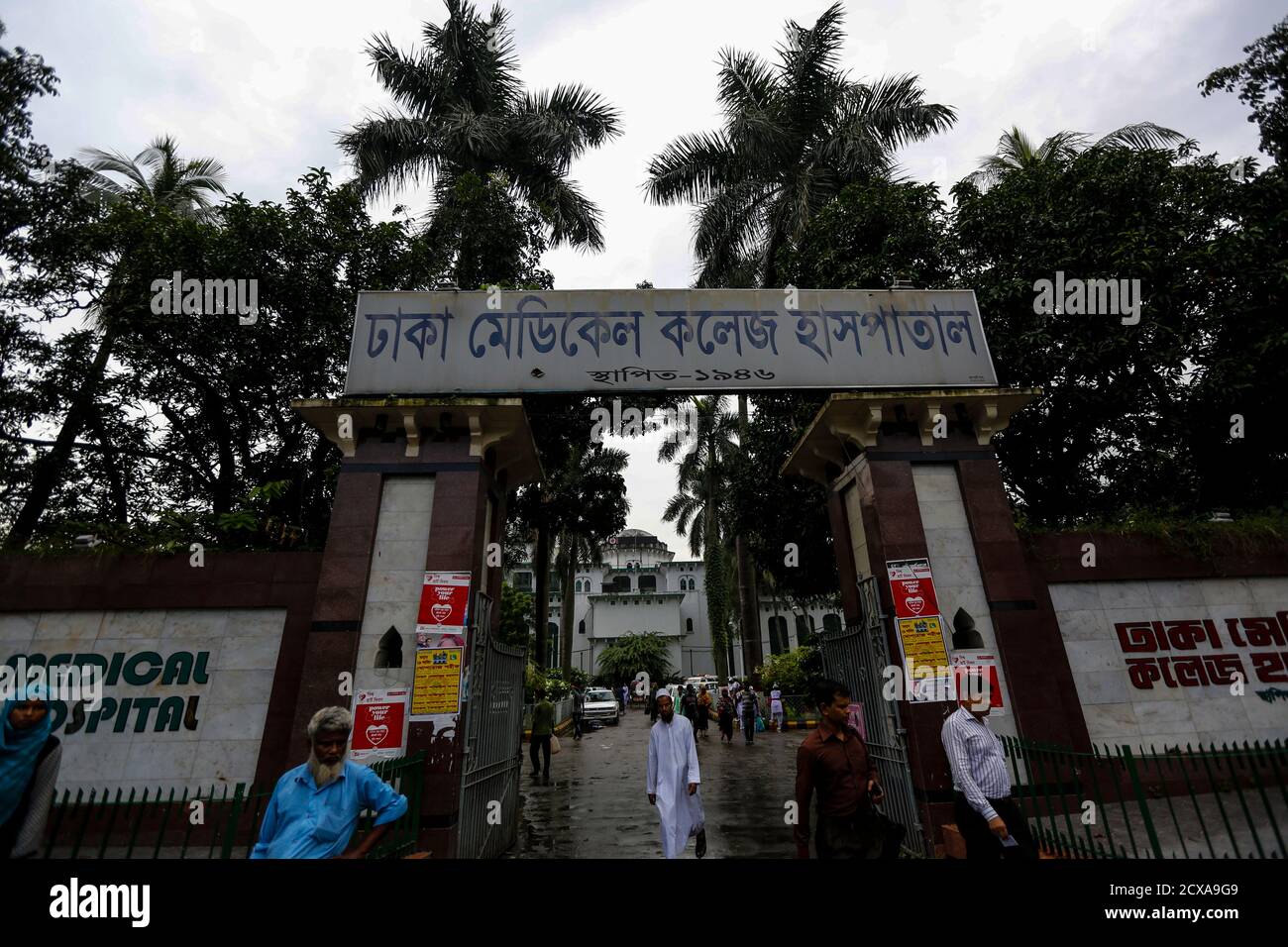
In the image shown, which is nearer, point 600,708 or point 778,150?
point 778,150

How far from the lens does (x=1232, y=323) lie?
1134 cm

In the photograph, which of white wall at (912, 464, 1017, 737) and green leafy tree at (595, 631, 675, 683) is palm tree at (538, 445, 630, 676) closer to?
white wall at (912, 464, 1017, 737)

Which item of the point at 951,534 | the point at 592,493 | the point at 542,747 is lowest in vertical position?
the point at 542,747

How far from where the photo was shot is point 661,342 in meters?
8.74

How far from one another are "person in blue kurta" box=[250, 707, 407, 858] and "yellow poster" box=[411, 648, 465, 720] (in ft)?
12.4

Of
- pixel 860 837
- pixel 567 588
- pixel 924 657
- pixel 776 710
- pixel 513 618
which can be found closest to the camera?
pixel 860 837

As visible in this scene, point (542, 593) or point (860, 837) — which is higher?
point (542, 593)

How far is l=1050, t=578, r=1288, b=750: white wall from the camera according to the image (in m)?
7.47

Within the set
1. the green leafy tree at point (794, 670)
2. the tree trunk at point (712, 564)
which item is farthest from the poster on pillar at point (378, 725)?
the tree trunk at point (712, 564)

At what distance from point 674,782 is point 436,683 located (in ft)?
9.41

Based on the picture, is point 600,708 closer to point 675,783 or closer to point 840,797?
point 675,783

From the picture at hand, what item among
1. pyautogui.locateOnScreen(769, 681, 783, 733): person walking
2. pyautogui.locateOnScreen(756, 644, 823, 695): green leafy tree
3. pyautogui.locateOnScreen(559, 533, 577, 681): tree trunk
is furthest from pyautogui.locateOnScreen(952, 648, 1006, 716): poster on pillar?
pyautogui.locateOnScreen(559, 533, 577, 681): tree trunk

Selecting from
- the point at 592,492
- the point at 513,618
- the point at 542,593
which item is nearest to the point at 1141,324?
the point at 592,492
